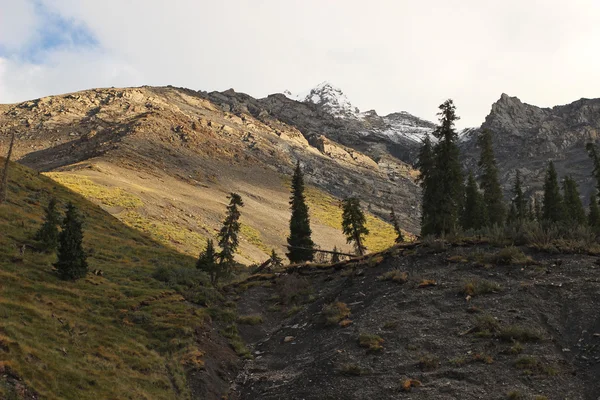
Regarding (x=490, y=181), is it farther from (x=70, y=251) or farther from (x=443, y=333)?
(x=70, y=251)

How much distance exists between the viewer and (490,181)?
60375mm

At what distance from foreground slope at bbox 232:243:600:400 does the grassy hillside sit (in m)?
3.04

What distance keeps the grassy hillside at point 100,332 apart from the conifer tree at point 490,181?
41035 millimetres

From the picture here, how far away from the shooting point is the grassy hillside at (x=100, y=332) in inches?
565

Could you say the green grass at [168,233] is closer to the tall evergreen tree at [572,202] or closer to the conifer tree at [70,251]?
the conifer tree at [70,251]

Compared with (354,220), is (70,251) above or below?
below

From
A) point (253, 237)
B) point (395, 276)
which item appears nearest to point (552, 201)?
point (395, 276)

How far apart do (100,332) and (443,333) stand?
48.2 ft

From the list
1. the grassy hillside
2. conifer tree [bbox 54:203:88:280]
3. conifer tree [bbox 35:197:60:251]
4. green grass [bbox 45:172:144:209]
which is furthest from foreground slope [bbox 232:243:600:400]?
green grass [bbox 45:172:144:209]

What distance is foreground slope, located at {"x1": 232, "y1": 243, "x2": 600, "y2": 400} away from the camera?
593 inches

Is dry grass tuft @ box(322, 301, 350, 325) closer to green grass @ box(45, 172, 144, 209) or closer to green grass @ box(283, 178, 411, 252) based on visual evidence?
green grass @ box(45, 172, 144, 209)

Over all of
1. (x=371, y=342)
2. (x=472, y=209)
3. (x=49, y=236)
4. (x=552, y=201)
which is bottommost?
(x=49, y=236)

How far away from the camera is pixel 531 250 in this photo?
24406mm

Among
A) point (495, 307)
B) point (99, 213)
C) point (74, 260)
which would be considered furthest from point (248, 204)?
point (495, 307)
